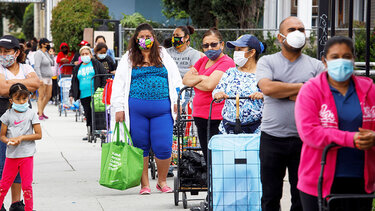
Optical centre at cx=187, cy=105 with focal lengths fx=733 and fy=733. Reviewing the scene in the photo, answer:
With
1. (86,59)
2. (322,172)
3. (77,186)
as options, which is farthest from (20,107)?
A: (86,59)

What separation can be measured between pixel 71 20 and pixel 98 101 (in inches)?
566

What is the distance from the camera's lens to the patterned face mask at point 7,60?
24.1 ft

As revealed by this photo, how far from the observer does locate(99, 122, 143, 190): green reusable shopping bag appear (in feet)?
26.7

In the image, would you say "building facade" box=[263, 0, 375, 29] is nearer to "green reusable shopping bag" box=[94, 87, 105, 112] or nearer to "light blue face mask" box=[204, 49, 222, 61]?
"green reusable shopping bag" box=[94, 87, 105, 112]

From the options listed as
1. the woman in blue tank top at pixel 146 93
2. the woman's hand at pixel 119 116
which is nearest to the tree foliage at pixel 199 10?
the woman in blue tank top at pixel 146 93

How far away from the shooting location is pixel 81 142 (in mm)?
14609

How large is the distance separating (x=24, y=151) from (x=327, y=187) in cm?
375

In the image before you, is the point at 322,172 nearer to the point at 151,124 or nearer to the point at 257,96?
the point at 257,96

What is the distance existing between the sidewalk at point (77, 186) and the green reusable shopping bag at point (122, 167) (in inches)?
10.4

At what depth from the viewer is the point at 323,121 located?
428cm

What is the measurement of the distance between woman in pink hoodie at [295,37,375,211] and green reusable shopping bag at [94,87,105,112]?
9.26 metres

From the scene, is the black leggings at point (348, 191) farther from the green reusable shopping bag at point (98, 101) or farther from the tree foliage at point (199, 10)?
the tree foliage at point (199, 10)

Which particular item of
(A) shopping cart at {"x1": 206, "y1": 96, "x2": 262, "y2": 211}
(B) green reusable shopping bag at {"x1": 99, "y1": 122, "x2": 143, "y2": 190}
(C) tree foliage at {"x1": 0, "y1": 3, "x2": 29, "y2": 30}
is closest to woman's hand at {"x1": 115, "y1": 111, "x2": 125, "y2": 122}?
(B) green reusable shopping bag at {"x1": 99, "y1": 122, "x2": 143, "y2": 190}

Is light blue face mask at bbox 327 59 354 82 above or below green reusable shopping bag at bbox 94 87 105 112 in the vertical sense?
above
